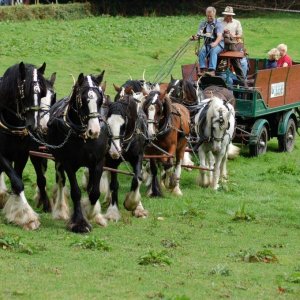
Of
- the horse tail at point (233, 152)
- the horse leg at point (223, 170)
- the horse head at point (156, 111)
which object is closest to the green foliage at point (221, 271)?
the horse head at point (156, 111)

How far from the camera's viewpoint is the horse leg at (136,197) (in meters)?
12.3

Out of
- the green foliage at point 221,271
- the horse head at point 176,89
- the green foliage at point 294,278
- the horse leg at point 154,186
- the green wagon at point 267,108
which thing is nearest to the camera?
the green foliage at point 294,278

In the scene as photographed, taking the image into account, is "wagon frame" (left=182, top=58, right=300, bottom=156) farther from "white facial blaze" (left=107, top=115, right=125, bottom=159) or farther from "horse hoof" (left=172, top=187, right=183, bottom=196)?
"white facial blaze" (left=107, top=115, right=125, bottom=159)

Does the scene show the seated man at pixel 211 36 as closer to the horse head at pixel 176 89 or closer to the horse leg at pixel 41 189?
the horse head at pixel 176 89

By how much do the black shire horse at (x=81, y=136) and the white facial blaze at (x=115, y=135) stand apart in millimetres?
407

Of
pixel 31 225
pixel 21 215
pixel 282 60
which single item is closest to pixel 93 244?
pixel 31 225

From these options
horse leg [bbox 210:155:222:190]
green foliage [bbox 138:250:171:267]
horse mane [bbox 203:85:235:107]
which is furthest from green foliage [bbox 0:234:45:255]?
horse mane [bbox 203:85:235:107]

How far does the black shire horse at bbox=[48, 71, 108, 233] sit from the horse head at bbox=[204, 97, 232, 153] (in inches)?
154

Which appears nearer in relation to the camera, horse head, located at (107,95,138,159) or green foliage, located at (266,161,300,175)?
horse head, located at (107,95,138,159)

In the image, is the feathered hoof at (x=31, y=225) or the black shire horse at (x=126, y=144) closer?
the feathered hoof at (x=31, y=225)

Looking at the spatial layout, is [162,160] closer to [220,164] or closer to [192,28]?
[220,164]

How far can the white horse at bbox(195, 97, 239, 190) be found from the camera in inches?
596

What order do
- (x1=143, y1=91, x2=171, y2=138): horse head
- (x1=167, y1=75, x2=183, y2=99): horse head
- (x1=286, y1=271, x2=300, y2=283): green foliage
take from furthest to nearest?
(x1=167, y1=75, x2=183, y2=99): horse head
(x1=143, y1=91, x2=171, y2=138): horse head
(x1=286, y1=271, x2=300, y2=283): green foliage

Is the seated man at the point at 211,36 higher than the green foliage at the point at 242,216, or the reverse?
the seated man at the point at 211,36
